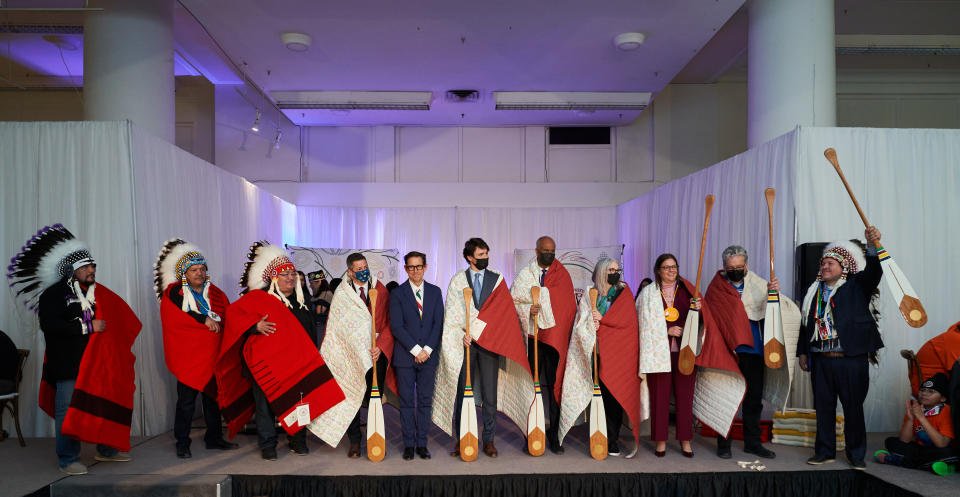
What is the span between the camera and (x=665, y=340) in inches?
154

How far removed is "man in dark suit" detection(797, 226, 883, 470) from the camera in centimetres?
368

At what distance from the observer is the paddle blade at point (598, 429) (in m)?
3.97

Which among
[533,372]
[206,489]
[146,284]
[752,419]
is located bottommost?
[206,489]

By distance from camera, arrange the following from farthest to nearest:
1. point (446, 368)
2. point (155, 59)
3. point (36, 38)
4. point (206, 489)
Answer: point (36, 38) → point (155, 59) → point (446, 368) → point (206, 489)

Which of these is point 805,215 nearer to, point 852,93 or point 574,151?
point 574,151

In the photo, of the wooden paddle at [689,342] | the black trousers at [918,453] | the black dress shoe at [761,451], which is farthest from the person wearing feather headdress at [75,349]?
the black trousers at [918,453]

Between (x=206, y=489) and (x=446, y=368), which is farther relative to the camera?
(x=446, y=368)

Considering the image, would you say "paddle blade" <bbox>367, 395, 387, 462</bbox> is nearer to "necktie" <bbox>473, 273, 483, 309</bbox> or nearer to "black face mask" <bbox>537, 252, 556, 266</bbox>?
"necktie" <bbox>473, 273, 483, 309</bbox>

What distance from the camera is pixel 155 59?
19.6ft

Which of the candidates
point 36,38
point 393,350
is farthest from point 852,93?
point 36,38

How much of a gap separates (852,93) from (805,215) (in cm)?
615

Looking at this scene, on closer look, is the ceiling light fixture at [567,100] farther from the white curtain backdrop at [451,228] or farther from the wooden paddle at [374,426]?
the wooden paddle at [374,426]

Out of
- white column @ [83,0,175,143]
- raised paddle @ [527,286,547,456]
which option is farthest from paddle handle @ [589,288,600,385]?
white column @ [83,0,175,143]

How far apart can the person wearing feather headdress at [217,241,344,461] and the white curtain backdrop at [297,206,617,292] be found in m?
4.82
